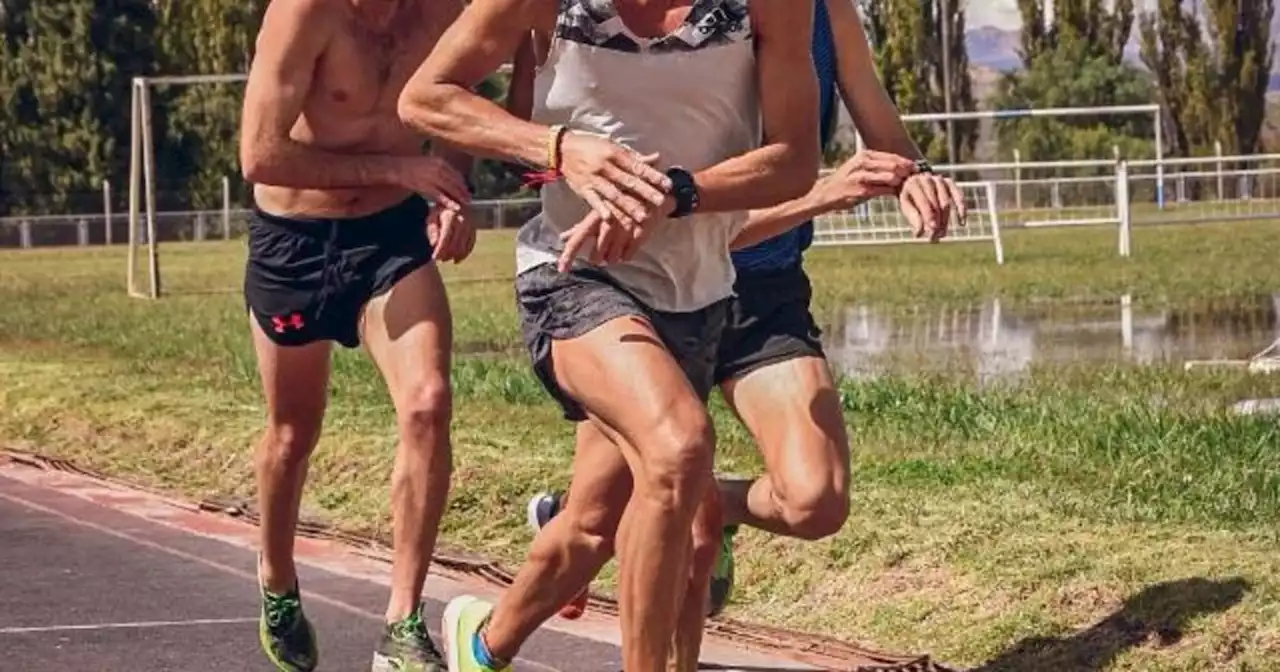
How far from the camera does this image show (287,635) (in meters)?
7.02

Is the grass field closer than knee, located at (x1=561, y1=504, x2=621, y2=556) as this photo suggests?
No

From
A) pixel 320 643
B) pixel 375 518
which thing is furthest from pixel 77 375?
pixel 320 643

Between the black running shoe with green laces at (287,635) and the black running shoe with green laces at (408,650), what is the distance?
0.43 meters

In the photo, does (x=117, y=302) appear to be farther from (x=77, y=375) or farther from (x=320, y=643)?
(x=320, y=643)

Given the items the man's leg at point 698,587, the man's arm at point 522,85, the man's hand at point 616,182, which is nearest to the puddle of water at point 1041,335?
the man's leg at point 698,587

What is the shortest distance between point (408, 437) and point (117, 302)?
19928 millimetres

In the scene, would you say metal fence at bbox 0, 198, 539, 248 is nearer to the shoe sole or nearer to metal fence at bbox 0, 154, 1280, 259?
metal fence at bbox 0, 154, 1280, 259

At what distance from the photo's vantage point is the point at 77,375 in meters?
15.2

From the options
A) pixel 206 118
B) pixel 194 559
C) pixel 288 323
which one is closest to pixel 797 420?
pixel 288 323

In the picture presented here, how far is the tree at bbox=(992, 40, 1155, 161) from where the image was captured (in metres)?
70.6

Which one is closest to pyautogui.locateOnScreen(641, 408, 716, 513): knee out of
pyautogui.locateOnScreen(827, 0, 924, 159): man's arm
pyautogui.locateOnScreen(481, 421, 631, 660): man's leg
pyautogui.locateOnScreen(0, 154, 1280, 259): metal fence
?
pyautogui.locateOnScreen(481, 421, 631, 660): man's leg

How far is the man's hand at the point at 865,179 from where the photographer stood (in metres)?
6.02

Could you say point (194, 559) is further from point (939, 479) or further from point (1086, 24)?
point (1086, 24)

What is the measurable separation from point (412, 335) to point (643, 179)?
182 centimetres
